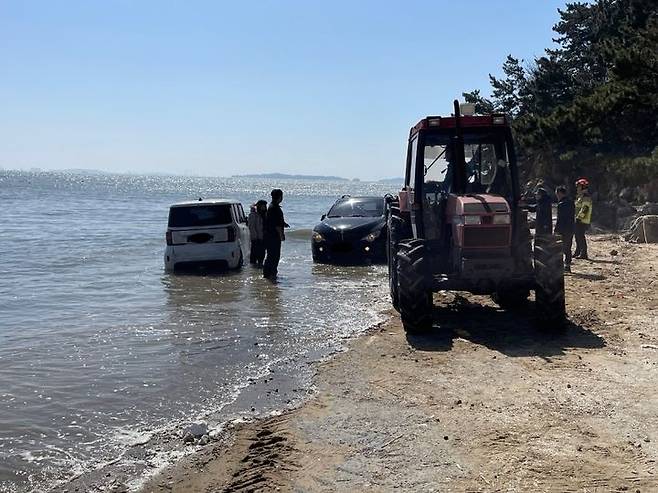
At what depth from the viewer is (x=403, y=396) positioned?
20.3ft

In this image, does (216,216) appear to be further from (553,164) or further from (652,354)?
(553,164)

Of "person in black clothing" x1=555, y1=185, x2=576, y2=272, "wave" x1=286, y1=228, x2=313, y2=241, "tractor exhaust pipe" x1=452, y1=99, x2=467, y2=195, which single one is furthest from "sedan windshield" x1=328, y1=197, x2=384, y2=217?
"wave" x1=286, y1=228, x2=313, y2=241

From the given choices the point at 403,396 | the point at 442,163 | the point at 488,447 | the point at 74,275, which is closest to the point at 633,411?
the point at 488,447

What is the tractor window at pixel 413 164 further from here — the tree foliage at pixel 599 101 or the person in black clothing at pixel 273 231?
the tree foliage at pixel 599 101

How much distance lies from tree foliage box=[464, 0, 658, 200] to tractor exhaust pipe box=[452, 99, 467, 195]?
10979mm

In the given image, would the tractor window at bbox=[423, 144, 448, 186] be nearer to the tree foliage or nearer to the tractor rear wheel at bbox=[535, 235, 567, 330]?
the tractor rear wheel at bbox=[535, 235, 567, 330]

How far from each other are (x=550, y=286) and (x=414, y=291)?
1589mm

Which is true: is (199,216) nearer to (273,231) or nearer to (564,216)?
(273,231)

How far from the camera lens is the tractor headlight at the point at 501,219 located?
328 inches

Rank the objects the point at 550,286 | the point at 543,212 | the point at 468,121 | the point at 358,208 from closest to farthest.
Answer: the point at 550,286 < the point at 468,121 < the point at 543,212 < the point at 358,208

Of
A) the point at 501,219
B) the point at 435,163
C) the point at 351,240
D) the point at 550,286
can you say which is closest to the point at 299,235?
the point at 351,240

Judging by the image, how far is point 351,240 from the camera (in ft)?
53.1

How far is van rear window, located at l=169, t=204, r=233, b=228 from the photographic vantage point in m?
15.1

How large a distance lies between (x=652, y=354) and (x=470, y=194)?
9.52 feet
